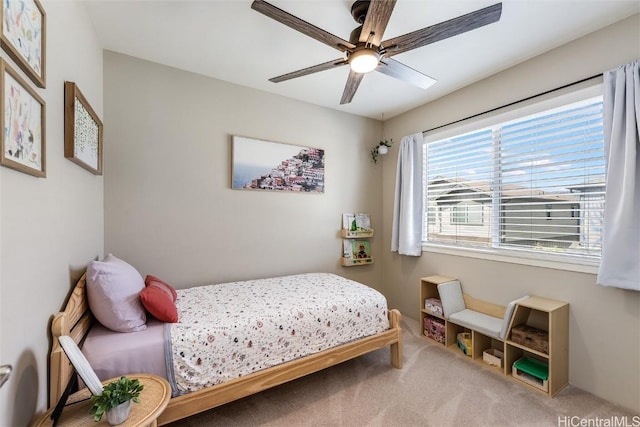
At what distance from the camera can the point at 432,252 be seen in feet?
10.7

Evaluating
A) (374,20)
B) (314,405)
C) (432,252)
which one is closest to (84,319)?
(314,405)

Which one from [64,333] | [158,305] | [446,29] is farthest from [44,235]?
[446,29]

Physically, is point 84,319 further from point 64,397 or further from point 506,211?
point 506,211

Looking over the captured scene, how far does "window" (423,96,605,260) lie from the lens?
2113 mm

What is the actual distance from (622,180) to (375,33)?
1.90m

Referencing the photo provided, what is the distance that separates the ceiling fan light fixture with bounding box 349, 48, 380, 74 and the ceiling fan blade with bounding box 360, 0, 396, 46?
5 centimetres

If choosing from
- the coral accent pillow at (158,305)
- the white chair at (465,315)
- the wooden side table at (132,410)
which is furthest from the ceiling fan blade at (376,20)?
the white chair at (465,315)

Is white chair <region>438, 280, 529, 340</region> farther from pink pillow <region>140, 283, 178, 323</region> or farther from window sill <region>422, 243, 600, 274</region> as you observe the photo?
pink pillow <region>140, 283, 178, 323</region>

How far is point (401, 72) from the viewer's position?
2023 mm

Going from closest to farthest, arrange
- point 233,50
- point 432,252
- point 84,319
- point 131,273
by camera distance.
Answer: point 84,319 < point 131,273 < point 233,50 < point 432,252

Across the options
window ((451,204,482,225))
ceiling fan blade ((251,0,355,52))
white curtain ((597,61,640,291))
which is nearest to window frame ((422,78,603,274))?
white curtain ((597,61,640,291))

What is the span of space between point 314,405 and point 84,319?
5.00 ft

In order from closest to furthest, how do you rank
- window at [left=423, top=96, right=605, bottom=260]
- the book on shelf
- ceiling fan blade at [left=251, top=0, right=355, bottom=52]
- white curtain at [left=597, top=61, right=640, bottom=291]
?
ceiling fan blade at [left=251, top=0, right=355, bottom=52], white curtain at [left=597, top=61, right=640, bottom=291], window at [left=423, top=96, right=605, bottom=260], the book on shelf

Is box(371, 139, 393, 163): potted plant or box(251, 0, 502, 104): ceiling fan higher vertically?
box(251, 0, 502, 104): ceiling fan
